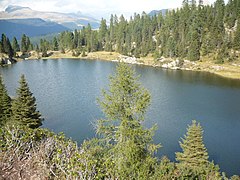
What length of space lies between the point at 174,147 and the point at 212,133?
8322 millimetres

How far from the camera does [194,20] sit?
4483 inches

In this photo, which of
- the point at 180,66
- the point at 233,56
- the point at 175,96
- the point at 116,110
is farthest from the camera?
the point at 180,66

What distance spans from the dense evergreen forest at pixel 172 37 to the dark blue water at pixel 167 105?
17636 millimetres

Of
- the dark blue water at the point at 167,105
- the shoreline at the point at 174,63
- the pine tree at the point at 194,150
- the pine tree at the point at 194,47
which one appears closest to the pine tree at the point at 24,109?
the dark blue water at the point at 167,105

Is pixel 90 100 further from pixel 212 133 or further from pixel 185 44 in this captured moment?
pixel 185 44

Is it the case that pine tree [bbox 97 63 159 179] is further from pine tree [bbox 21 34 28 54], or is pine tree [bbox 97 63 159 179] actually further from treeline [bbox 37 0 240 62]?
pine tree [bbox 21 34 28 54]

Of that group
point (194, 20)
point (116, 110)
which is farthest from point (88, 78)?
point (116, 110)

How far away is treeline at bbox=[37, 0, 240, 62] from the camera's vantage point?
4038 inches

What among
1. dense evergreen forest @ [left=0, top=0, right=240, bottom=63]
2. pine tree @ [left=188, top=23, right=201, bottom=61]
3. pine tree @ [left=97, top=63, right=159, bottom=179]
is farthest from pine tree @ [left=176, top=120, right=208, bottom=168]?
pine tree @ [left=188, top=23, right=201, bottom=61]

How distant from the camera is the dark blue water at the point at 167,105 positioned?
38.3 meters

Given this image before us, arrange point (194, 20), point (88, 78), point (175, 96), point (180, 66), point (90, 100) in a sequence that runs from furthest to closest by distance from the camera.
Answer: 1. point (194, 20)
2. point (180, 66)
3. point (88, 78)
4. point (175, 96)
5. point (90, 100)

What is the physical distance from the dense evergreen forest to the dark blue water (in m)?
17.6

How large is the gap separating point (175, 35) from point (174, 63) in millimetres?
16013

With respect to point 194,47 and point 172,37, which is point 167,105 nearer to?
point 194,47
